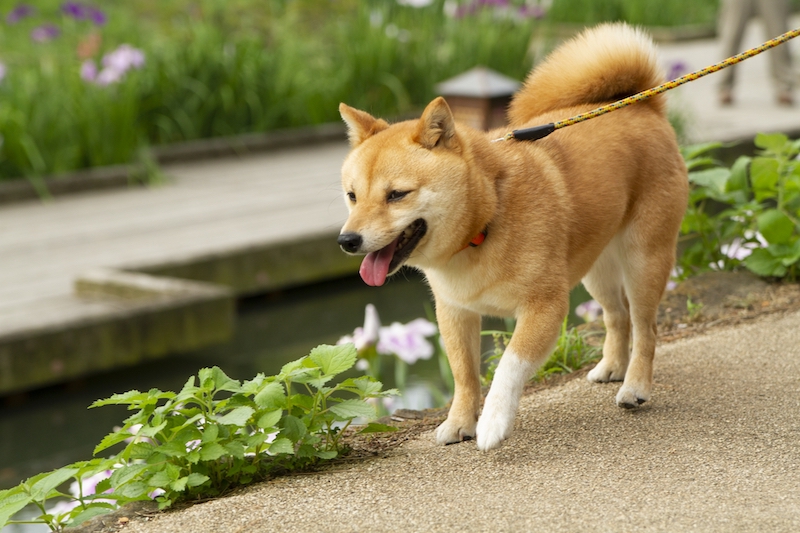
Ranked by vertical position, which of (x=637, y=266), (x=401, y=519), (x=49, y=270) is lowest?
(x=49, y=270)

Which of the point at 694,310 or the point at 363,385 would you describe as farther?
the point at 694,310

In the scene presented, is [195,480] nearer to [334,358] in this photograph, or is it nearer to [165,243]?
[334,358]

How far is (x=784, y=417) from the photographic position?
303 centimetres

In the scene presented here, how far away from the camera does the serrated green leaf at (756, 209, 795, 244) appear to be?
434cm

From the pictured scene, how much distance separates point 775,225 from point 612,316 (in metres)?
1.25

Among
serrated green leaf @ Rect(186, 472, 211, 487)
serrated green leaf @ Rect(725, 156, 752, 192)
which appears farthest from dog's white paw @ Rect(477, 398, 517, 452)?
serrated green leaf @ Rect(725, 156, 752, 192)

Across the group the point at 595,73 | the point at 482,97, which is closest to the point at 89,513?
the point at 595,73

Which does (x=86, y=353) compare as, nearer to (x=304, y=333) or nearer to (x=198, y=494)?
(x=304, y=333)

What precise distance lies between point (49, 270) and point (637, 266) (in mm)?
4082

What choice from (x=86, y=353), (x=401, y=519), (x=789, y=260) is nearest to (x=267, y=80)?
(x=86, y=353)

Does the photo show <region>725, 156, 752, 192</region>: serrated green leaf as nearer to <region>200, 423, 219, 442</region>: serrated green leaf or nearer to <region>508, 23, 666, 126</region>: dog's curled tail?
<region>508, 23, 666, 126</region>: dog's curled tail

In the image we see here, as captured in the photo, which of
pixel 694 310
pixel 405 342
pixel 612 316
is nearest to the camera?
pixel 612 316

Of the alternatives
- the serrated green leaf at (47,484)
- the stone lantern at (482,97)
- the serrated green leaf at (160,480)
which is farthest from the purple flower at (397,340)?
the stone lantern at (482,97)

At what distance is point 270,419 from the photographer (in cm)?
270
